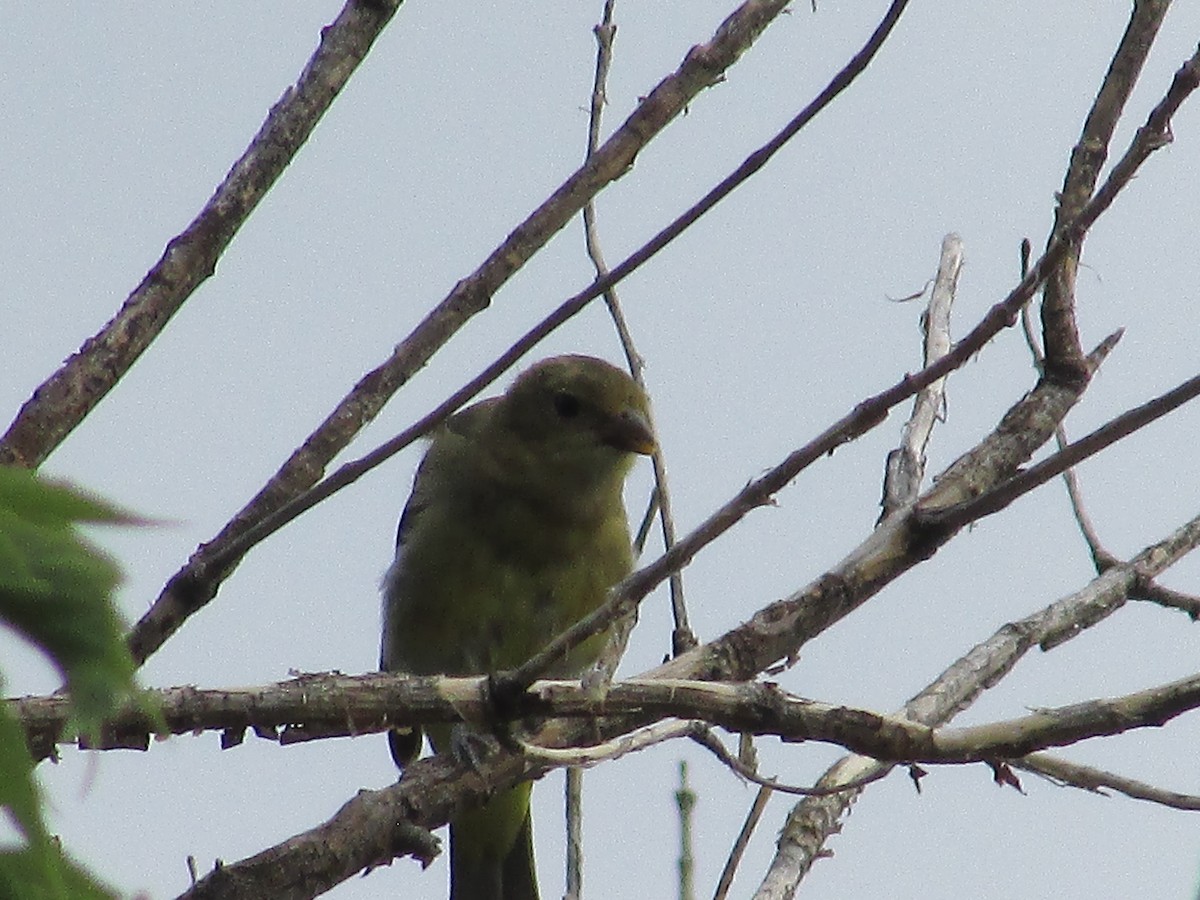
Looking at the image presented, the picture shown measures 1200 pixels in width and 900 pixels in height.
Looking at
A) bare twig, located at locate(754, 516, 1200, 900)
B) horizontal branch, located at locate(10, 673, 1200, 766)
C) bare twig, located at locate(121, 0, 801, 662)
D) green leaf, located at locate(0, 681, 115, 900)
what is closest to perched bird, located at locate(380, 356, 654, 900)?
bare twig, located at locate(754, 516, 1200, 900)

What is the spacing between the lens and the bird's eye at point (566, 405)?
5.77 m

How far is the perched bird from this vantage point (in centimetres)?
540

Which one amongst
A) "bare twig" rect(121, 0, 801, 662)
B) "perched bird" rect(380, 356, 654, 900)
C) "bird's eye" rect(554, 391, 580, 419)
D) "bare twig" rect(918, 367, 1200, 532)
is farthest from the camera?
"bird's eye" rect(554, 391, 580, 419)

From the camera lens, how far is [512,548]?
5488 millimetres

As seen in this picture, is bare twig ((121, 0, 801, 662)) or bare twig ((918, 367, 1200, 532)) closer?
bare twig ((918, 367, 1200, 532))

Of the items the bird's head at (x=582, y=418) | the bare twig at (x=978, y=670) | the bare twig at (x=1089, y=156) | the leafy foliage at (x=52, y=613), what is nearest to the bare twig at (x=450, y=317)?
the bare twig at (x=1089, y=156)

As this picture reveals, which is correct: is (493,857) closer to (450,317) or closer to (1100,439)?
(450,317)

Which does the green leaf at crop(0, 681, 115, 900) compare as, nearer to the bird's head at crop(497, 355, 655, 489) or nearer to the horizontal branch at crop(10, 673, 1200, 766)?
the horizontal branch at crop(10, 673, 1200, 766)

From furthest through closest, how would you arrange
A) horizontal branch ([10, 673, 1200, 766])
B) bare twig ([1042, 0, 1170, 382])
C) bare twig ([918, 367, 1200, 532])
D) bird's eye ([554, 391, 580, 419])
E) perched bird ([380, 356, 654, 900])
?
bird's eye ([554, 391, 580, 419])
perched bird ([380, 356, 654, 900])
bare twig ([1042, 0, 1170, 382])
horizontal branch ([10, 673, 1200, 766])
bare twig ([918, 367, 1200, 532])

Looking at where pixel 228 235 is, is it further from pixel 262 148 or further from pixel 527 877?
pixel 527 877

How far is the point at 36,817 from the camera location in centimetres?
87

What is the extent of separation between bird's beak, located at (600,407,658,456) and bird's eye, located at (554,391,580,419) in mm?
143

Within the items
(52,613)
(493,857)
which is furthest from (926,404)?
(52,613)

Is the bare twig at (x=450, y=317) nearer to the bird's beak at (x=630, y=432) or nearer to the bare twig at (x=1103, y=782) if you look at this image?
the bare twig at (x=1103, y=782)
